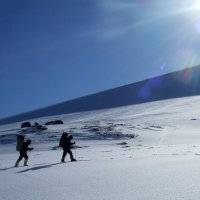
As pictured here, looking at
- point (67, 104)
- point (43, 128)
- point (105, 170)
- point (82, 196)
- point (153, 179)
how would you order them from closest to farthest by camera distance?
1. point (82, 196)
2. point (153, 179)
3. point (105, 170)
4. point (43, 128)
5. point (67, 104)

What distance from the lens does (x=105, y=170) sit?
509 inches

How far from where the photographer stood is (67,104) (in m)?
123

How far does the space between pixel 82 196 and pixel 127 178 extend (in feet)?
8.01

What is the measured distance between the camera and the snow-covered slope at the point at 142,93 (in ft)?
338

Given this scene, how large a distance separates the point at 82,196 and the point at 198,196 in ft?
7.54

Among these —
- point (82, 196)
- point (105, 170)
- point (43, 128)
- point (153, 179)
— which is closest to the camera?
point (82, 196)

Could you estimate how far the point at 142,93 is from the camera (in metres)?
111

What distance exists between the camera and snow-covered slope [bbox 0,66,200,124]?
103125 millimetres

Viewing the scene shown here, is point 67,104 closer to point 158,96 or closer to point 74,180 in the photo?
point 158,96

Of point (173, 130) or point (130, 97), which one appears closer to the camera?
point (173, 130)

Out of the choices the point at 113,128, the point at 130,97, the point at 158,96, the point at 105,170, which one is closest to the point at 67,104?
the point at 130,97

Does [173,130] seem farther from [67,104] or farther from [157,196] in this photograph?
[67,104]

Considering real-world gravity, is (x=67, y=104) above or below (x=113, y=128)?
above

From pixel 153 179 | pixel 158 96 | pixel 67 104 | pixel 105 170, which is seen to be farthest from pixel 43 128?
pixel 67 104
